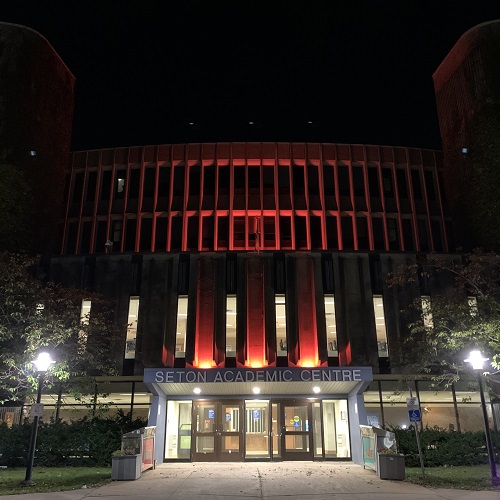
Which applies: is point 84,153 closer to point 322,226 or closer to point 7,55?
point 7,55

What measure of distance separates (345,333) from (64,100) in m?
25.1

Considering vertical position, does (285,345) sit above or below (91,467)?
above

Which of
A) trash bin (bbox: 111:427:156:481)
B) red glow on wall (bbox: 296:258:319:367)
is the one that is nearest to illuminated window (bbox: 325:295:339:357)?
red glow on wall (bbox: 296:258:319:367)

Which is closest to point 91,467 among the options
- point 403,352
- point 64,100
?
point 403,352

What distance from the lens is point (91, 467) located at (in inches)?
773

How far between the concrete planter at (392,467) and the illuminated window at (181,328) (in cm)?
1070

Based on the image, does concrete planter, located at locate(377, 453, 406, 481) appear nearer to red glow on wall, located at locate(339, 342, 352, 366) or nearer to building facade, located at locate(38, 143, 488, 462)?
building facade, located at locate(38, 143, 488, 462)

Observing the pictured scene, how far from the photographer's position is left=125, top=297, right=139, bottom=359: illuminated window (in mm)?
23812

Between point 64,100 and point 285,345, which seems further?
point 64,100

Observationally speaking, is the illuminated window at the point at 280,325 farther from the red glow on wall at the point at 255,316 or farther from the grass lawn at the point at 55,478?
the grass lawn at the point at 55,478

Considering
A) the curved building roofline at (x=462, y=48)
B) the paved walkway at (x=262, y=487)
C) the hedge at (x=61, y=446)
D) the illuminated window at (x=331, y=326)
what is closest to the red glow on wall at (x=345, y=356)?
the illuminated window at (x=331, y=326)

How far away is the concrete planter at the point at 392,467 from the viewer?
15938 millimetres

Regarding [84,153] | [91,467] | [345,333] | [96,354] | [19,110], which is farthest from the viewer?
[84,153]

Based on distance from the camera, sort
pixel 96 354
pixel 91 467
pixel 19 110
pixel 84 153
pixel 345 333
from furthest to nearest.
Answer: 1. pixel 84 153
2. pixel 19 110
3. pixel 345 333
4. pixel 96 354
5. pixel 91 467
